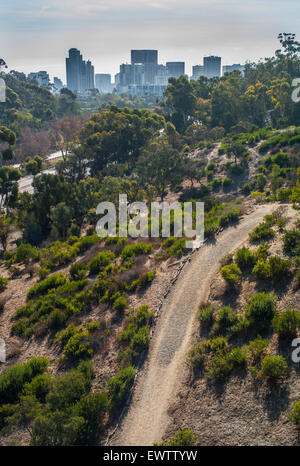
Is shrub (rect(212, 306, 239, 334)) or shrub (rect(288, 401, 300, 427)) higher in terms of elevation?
shrub (rect(212, 306, 239, 334))

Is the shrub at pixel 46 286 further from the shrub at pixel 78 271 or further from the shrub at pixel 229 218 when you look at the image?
the shrub at pixel 229 218

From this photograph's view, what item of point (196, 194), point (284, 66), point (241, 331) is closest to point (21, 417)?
point (241, 331)

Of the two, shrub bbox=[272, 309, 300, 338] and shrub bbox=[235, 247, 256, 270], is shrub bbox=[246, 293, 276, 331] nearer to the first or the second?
shrub bbox=[272, 309, 300, 338]

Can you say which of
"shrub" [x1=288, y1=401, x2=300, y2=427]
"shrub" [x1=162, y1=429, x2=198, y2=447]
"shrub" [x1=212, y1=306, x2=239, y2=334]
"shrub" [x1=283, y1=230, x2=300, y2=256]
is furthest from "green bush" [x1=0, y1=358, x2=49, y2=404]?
"shrub" [x1=283, y1=230, x2=300, y2=256]

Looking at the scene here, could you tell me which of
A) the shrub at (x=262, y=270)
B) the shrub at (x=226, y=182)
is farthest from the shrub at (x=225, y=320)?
the shrub at (x=226, y=182)

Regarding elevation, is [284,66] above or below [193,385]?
above
